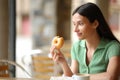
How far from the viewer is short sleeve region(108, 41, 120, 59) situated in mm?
2686

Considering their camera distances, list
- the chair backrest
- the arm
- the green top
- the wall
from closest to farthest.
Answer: the arm < the green top < the chair backrest < the wall

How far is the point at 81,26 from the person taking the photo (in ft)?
8.72

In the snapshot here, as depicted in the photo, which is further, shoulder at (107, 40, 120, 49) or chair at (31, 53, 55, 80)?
chair at (31, 53, 55, 80)

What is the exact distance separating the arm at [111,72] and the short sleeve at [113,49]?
0.10 feet

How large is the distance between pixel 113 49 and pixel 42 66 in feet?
4.62

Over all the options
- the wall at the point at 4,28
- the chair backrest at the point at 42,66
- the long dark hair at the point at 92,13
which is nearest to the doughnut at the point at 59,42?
the long dark hair at the point at 92,13

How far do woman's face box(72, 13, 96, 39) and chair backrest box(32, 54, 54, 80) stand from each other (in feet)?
4.09

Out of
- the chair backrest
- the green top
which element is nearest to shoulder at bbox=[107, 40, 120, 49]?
the green top

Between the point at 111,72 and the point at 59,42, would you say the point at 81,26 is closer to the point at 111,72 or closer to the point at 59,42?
the point at 59,42

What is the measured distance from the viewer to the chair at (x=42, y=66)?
12.8ft

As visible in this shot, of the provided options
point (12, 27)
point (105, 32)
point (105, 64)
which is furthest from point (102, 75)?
point (12, 27)

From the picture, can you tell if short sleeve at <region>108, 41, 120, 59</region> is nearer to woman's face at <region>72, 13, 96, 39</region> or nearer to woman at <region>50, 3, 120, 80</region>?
woman at <region>50, 3, 120, 80</region>

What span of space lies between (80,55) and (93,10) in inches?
15.4

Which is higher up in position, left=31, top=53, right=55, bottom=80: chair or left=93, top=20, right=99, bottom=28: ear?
left=93, top=20, right=99, bottom=28: ear
